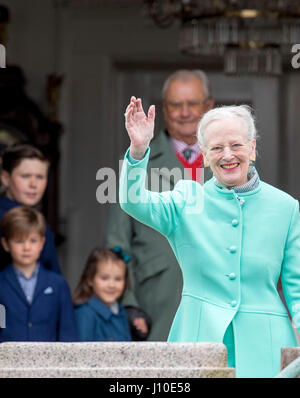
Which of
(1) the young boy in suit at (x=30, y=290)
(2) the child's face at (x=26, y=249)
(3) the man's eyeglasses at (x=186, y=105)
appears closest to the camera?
(3) the man's eyeglasses at (x=186, y=105)

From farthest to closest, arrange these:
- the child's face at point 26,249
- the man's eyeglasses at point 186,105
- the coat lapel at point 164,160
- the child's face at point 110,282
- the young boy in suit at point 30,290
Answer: the child's face at point 110,282
the child's face at point 26,249
the young boy in suit at point 30,290
the man's eyeglasses at point 186,105
the coat lapel at point 164,160

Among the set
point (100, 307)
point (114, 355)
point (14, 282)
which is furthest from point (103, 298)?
point (114, 355)

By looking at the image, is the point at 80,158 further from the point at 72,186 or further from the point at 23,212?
the point at 23,212

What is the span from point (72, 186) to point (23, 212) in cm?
168

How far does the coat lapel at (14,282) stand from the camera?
500cm

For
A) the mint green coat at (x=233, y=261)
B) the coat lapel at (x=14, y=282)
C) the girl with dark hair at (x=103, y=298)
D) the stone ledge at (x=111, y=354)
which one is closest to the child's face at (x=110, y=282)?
the girl with dark hair at (x=103, y=298)

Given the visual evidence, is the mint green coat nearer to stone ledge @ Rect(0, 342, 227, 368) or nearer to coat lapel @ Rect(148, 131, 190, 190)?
stone ledge @ Rect(0, 342, 227, 368)

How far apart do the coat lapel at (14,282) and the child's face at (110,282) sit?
42 cm

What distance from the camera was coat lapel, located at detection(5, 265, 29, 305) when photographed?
500cm

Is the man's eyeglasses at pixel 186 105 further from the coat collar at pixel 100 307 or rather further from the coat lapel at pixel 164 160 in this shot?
the coat collar at pixel 100 307

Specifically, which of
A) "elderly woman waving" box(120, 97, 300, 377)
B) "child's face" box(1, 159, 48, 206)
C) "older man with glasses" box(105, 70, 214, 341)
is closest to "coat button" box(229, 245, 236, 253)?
"elderly woman waving" box(120, 97, 300, 377)

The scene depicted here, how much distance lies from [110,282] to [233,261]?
2.25m
